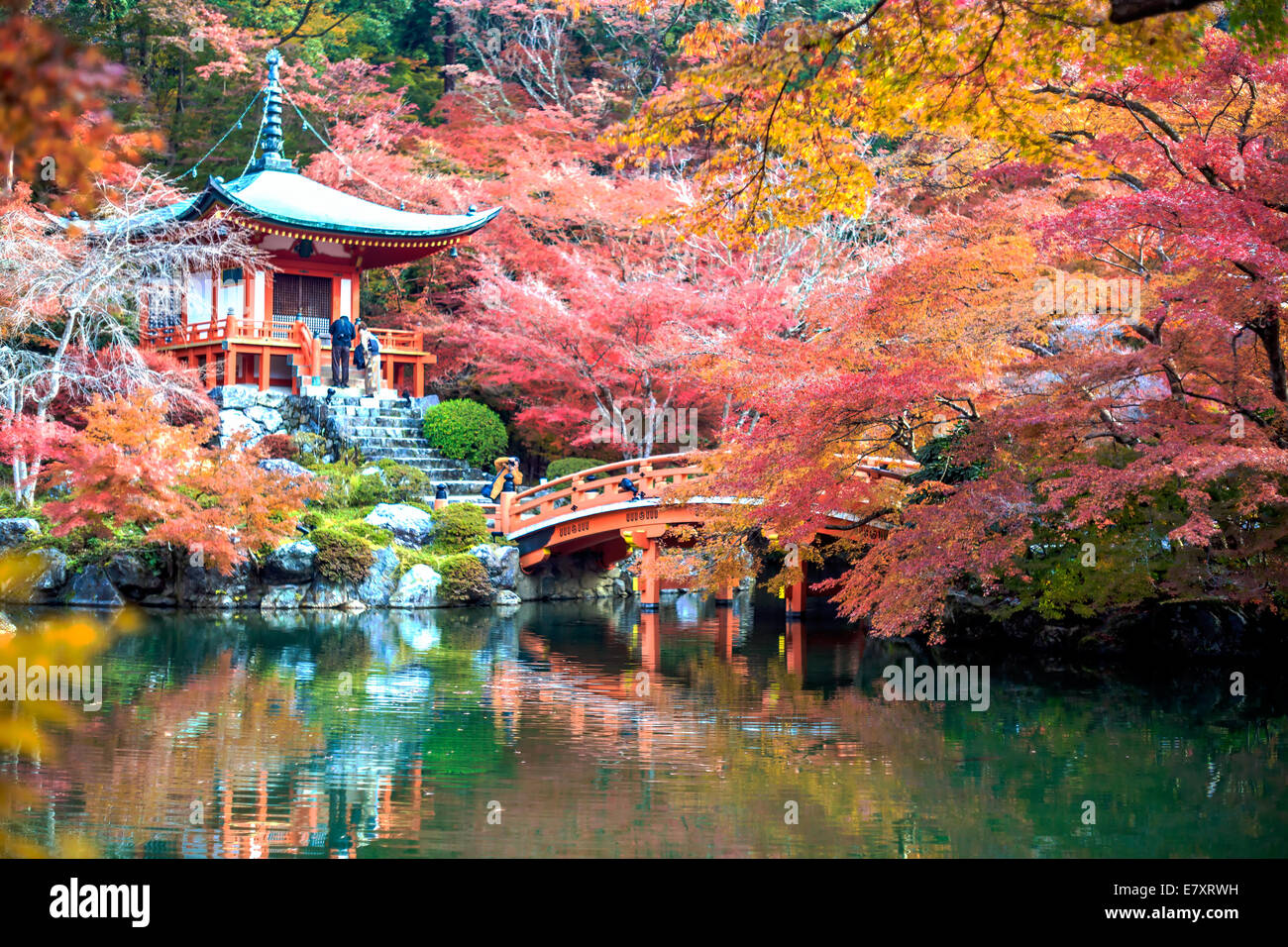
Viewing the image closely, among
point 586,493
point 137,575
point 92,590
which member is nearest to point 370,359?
point 586,493

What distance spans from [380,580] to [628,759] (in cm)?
915

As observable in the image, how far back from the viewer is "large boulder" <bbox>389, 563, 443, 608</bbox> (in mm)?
16734

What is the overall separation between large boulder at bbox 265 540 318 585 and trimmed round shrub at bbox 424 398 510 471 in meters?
4.68

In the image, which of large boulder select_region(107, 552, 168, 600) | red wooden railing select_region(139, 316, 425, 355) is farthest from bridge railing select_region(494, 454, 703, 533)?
red wooden railing select_region(139, 316, 425, 355)

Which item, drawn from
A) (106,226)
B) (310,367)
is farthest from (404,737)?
(310,367)

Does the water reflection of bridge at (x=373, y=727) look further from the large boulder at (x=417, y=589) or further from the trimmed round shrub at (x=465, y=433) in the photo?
the trimmed round shrub at (x=465, y=433)

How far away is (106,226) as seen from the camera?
16.9m

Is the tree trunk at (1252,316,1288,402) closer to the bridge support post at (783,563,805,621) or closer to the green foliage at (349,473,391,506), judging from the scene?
the bridge support post at (783,563,805,621)

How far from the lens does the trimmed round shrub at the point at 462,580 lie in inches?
670

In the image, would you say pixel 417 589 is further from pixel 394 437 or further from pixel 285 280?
pixel 285 280

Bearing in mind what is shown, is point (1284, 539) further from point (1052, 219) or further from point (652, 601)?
point (652, 601)

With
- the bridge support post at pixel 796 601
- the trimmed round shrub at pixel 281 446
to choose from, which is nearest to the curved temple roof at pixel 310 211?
the trimmed round shrub at pixel 281 446

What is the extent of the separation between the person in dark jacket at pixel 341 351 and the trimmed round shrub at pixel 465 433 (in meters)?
1.93
